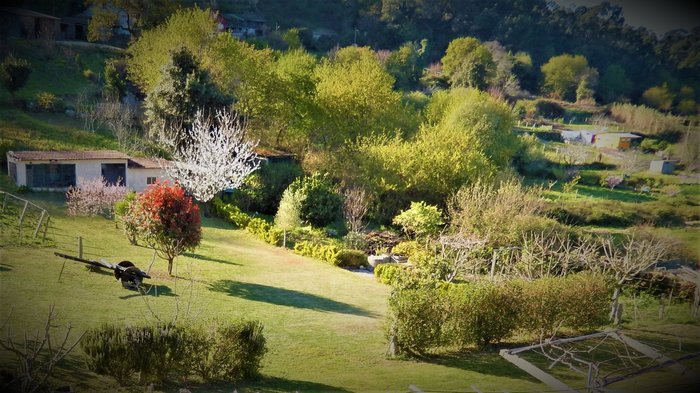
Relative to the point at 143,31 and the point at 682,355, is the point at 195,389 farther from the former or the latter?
the point at 143,31

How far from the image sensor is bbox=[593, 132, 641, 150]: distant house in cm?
2580

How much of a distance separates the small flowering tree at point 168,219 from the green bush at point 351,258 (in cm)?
493

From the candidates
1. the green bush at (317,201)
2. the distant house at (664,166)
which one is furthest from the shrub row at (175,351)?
the distant house at (664,166)

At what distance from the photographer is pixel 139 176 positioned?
20469 millimetres

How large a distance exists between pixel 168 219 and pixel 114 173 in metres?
7.65

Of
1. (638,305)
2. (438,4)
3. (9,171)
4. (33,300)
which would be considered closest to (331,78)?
(438,4)

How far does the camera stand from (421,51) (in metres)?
36.6

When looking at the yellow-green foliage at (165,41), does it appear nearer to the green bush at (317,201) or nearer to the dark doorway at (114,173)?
the dark doorway at (114,173)

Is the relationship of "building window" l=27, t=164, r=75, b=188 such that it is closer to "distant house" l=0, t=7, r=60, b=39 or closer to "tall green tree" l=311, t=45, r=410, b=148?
"distant house" l=0, t=7, r=60, b=39

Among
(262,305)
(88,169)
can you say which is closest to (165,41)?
(88,169)

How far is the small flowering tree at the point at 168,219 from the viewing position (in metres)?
13.3

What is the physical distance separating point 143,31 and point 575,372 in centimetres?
2278

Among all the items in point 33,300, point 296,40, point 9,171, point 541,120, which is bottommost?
point 33,300

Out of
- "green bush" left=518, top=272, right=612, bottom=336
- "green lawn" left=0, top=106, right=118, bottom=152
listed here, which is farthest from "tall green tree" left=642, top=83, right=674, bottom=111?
"green lawn" left=0, top=106, right=118, bottom=152
